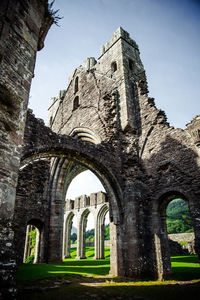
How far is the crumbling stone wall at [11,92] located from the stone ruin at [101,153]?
0.02 m

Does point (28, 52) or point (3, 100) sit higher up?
point (28, 52)

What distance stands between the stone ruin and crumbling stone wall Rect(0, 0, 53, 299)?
0.02m

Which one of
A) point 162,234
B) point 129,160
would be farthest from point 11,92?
point 162,234

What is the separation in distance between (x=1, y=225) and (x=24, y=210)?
8604 mm

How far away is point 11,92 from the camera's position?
3.96 meters

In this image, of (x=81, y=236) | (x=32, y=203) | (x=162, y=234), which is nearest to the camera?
(x=162, y=234)

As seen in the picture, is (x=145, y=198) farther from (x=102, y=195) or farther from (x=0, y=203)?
(x=102, y=195)

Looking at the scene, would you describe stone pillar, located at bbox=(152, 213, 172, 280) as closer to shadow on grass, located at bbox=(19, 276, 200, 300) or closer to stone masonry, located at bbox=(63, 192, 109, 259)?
shadow on grass, located at bbox=(19, 276, 200, 300)

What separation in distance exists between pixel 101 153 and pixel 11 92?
5010 mm

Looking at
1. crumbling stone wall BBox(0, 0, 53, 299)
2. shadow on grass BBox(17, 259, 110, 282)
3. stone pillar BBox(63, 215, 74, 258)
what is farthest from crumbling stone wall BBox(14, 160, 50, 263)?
stone pillar BBox(63, 215, 74, 258)

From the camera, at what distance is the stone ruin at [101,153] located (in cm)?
393

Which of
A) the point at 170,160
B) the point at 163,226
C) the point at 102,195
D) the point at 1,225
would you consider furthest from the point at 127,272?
the point at 102,195

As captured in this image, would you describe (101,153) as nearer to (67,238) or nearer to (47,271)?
(47,271)

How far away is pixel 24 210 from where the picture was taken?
36.4 feet
